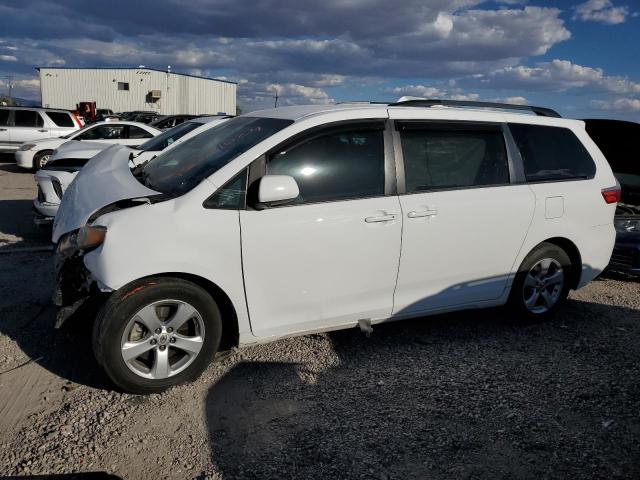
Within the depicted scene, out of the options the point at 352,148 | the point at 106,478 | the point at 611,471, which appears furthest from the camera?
the point at 352,148

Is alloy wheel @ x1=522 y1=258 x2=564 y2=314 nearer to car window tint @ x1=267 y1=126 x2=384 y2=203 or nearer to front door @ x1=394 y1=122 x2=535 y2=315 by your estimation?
front door @ x1=394 y1=122 x2=535 y2=315

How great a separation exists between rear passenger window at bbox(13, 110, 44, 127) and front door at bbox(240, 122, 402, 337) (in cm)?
1391

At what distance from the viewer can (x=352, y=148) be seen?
3611 millimetres

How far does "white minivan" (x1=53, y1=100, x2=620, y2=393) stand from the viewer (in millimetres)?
3100

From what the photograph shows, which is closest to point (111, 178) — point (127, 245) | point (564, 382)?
point (127, 245)

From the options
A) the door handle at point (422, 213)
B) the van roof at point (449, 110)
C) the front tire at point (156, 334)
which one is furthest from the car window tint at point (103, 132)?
the door handle at point (422, 213)

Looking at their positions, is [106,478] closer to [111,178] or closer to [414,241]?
[111,178]

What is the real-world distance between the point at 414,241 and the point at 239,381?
1510 millimetres

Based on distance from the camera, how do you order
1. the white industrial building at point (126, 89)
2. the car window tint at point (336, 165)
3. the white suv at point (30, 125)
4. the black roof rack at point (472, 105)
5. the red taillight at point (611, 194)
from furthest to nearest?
1. the white industrial building at point (126, 89)
2. the white suv at point (30, 125)
3. the red taillight at point (611, 194)
4. the black roof rack at point (472, 105)
5. the car window tint at point (336, 165)

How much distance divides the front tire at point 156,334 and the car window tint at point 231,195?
1.65 feet

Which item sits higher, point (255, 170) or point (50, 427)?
point (255, 170)

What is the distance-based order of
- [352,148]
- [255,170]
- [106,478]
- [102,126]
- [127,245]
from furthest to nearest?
[102,126]
[352,148]
[255,170]
[127,245]
[106,478]

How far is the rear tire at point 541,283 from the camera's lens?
4.36 m

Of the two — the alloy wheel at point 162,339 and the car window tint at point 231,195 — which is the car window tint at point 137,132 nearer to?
the car window tint at point 231,195
